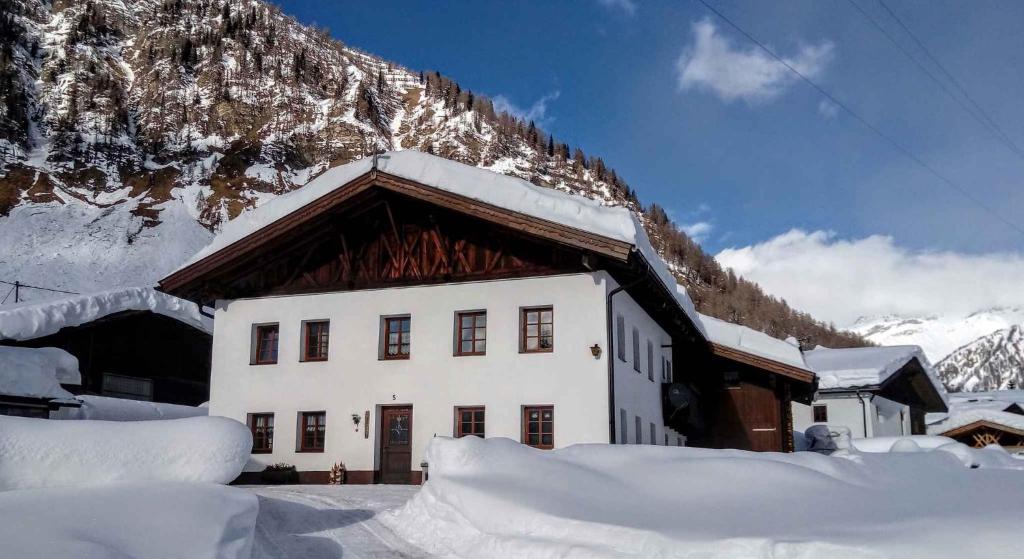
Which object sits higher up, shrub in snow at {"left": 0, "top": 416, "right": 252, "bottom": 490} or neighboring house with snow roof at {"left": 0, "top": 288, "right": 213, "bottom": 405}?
neighboring house with snow roof at {"left": 0, "top": 288, "right": 213, "bottom": 405}

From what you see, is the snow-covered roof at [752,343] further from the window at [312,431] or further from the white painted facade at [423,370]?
the window at [312,431]

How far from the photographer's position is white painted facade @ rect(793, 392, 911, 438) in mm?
35938

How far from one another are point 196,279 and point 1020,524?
18648mm

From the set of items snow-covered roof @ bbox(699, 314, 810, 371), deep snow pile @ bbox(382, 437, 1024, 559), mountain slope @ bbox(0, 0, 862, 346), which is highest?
mountain slope @ bbox(0, 0, 862, 346)

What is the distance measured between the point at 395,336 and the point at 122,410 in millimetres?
9857

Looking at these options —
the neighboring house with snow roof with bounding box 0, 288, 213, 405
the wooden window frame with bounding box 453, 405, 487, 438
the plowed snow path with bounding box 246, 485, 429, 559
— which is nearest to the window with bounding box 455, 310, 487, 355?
the wooden window frame with bounding box 453, 405, 487, 438

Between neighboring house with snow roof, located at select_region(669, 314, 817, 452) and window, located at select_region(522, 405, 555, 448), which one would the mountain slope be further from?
window, located at select_region(522, 405, 555, 448)

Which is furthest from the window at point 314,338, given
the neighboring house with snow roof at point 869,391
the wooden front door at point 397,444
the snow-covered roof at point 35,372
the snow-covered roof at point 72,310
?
the neighboring house with snow roof at point 869,391

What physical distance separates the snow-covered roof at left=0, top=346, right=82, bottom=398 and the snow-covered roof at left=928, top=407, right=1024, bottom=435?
31129 mm

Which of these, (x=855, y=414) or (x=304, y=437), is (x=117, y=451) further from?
(x=855, y=414)

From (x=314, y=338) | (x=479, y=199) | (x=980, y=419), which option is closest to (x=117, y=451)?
(x=479, y=199)

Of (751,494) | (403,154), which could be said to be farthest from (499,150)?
(751,494)

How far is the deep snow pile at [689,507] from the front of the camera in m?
6.64

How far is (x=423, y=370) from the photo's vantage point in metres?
19.5
